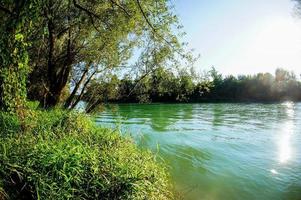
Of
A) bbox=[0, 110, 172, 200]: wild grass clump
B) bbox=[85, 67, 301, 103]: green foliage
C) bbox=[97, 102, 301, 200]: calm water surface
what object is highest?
bbox=[85, 67, 301, 103]: green foliage

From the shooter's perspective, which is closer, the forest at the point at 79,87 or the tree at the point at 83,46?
the forest at the point at 79,87

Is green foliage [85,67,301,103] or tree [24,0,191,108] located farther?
green foliage [85,67,301,103]

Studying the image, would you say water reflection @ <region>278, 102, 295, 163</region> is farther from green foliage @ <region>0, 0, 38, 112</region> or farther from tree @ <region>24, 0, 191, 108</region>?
green foliage @ <region>0, 0, 38, 112</region>

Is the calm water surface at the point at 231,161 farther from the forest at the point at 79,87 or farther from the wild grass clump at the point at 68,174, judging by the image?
the wild grass clump at the point at 68,174

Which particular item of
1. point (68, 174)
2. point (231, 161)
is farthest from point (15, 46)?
point (231, 161)

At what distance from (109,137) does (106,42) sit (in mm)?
8175

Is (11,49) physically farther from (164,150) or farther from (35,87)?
(35,87)

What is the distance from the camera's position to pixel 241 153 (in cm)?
1767

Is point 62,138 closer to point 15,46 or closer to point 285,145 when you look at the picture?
point 15,46

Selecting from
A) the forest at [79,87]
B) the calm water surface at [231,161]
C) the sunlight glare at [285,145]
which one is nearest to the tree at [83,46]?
the forest at [79,87]

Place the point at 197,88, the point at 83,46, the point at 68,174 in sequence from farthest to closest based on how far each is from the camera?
the point at 197,88 < the point at 83,46 < the point at 68,174

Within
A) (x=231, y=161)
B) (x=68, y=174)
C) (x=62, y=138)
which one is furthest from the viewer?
(x=231, y=161)

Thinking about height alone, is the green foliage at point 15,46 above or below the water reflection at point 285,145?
above

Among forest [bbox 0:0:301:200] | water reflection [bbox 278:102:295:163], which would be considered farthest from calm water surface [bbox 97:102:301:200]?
forest [bbox 0:0:301:200]
